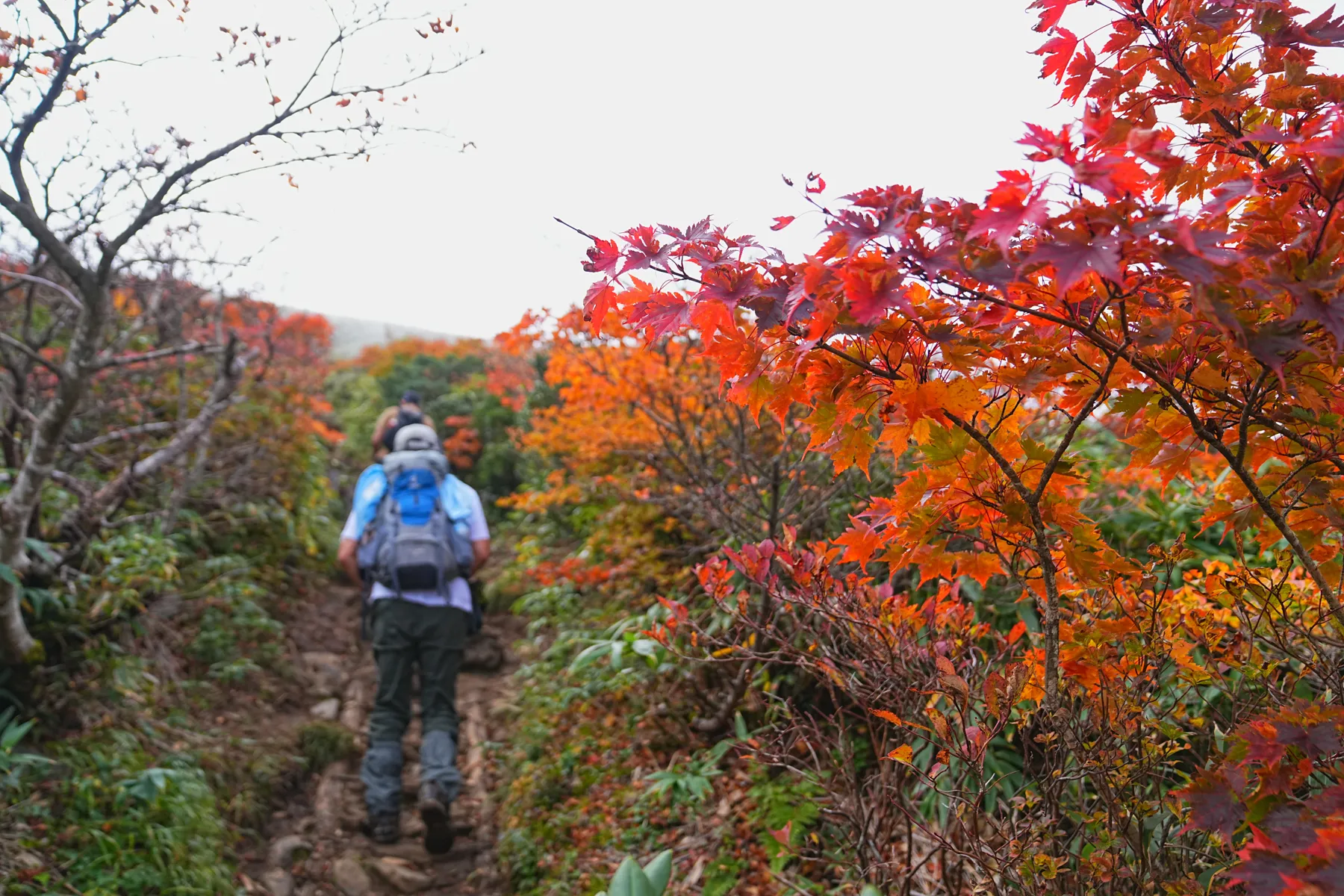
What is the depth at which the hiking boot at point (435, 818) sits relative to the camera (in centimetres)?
393

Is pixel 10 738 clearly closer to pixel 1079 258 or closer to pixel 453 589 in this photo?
pixel 453 589

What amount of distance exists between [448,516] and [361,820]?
1.59m

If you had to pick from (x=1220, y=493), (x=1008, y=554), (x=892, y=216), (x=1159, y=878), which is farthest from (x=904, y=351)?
(x=1159, y=878)

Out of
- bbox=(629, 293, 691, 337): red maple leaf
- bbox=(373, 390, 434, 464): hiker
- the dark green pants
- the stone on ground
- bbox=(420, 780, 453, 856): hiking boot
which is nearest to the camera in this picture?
bbox=(629, 293, 691, 337): red maple leaf

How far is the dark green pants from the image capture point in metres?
4.41

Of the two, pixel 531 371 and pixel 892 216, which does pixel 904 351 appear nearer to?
pixel 892 216

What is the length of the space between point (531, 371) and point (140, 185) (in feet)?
24.4

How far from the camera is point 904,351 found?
1.35 meters

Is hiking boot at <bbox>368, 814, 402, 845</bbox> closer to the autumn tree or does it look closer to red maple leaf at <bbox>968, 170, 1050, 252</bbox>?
the autumn tree

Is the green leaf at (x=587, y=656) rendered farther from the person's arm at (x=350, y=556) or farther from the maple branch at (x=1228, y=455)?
the maple branch at (x=1228, y=455)

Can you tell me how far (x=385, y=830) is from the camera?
162 inches

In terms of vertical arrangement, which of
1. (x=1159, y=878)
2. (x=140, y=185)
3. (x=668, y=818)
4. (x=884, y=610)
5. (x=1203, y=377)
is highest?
(x=140, y=185)

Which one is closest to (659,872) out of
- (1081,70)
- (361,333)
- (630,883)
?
(630,883)

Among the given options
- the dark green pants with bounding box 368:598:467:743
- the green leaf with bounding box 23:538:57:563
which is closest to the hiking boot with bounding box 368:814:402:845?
the dark green pants with bounding box 368:598:467:743
